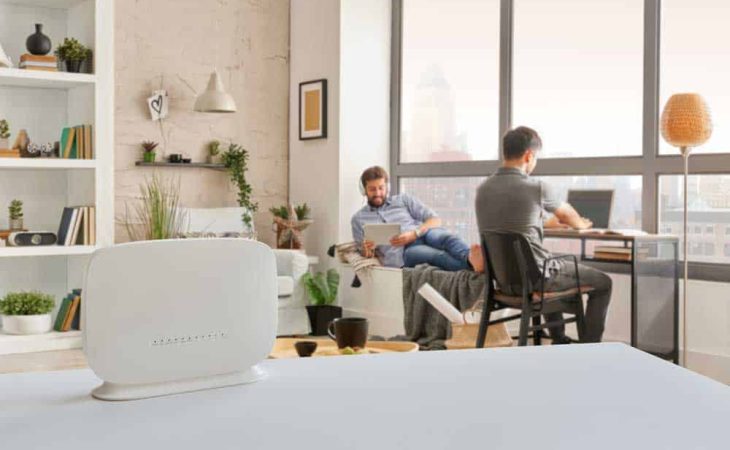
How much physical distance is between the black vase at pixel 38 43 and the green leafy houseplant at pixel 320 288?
91.9 inches

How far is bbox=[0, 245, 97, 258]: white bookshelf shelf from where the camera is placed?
5750 millimetres

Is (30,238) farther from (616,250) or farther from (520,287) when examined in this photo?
(616,250)

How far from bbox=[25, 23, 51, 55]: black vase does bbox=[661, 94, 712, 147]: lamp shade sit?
3925 mm

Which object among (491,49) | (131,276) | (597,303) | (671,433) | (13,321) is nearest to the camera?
(671,433)

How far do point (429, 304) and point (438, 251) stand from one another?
17.9 inches

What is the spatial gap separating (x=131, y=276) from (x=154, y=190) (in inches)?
225

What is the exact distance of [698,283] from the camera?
16.6 ft

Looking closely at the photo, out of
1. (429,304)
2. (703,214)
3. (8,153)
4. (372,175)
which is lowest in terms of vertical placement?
(429,304)

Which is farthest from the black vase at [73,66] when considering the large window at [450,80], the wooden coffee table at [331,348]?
the wooden coffee table at [331,348]

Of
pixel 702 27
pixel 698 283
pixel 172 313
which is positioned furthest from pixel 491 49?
pixel 172 313

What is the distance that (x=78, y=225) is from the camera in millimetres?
6027

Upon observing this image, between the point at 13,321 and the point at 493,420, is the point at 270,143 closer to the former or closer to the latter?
the point at 13,321

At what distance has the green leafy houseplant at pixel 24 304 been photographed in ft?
19.0

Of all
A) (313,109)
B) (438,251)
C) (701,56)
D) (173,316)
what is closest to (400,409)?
(173,316)
